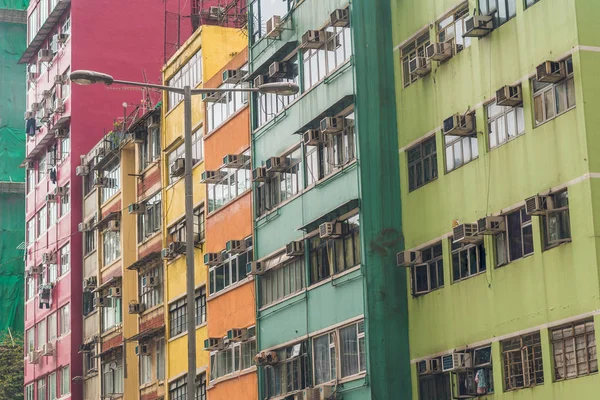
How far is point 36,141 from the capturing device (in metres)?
56.9

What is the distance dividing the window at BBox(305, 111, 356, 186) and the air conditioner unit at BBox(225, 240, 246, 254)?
12.9ft

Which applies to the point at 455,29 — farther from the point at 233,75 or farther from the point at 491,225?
the point at 233,75

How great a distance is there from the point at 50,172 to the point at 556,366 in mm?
34054

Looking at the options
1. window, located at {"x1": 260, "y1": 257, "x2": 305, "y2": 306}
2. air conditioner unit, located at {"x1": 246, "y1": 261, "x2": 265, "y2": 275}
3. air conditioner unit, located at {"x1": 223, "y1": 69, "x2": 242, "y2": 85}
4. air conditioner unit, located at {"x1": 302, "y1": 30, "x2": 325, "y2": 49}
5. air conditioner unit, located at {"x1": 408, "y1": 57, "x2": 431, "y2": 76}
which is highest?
air conditioner unit, located at {"x1": 223, "y1": 69, "x2": 242, "y2": 85}

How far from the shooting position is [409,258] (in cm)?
2750

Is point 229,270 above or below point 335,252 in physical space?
above

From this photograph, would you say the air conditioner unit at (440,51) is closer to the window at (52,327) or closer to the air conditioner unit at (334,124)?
the air conditioner unit at (334,124)

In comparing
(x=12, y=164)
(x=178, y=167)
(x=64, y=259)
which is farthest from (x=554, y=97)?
(x=12, y=164)

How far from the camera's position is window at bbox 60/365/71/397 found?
50375mm

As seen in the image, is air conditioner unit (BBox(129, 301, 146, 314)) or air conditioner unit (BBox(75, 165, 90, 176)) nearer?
air conditioner unit (BBox(129, 301, 146, 314))

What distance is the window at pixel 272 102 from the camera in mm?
32625

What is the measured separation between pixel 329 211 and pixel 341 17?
427cm

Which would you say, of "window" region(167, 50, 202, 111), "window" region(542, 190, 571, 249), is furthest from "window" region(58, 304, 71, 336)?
"window" region(542, 190, 571, 249)

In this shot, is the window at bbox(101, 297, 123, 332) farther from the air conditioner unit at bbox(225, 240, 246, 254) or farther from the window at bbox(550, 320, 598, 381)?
the window at bbox(550, 320, 598, 381)
